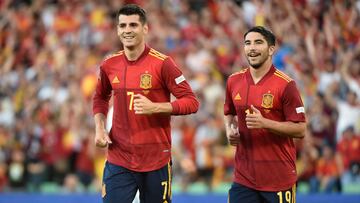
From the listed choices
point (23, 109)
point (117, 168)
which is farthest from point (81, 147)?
point (117, 168)

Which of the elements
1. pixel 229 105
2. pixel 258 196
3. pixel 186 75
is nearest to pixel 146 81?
pixel 229 105

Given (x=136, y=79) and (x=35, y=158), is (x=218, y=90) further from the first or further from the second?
(x=136, y=79)

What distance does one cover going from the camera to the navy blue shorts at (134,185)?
685 cm

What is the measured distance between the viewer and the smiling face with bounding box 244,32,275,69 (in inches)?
269

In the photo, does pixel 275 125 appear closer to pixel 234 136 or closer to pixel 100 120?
pixel 234 136

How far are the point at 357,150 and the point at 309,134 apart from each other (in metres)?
0.78

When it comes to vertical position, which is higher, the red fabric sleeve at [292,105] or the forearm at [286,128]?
the red fabric sleeve at [292,105]

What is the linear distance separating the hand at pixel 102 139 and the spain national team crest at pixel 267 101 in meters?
1.36

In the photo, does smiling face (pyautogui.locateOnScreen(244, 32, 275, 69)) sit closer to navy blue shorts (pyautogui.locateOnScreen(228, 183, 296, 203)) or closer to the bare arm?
the bare arm

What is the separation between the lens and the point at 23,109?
1446 cm

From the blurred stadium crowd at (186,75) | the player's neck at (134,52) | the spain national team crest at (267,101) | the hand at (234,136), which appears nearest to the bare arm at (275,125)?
the spain national team crest at (267,101)

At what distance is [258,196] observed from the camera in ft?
22.6

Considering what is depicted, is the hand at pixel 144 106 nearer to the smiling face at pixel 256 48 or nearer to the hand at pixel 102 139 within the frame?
the hand at pixel 102 139

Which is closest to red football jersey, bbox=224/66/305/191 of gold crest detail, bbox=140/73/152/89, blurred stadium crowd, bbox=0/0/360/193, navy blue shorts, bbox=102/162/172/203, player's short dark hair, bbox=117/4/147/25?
navy blue shorts, bbox=102/162/172/203
